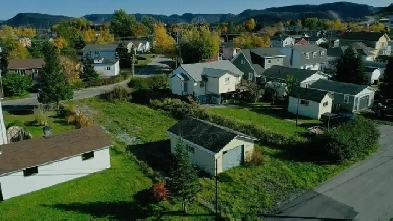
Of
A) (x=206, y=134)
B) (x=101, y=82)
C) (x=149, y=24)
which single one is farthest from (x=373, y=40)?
(x=149, y=24)

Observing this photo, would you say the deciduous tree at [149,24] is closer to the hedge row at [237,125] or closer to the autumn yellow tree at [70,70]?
the autumn yellow tree at [70,70]

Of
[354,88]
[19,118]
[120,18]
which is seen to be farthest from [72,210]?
[120,18]

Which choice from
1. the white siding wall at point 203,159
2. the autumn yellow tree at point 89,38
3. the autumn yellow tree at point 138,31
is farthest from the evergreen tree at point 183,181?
the autumn yellow tree at point 138,31

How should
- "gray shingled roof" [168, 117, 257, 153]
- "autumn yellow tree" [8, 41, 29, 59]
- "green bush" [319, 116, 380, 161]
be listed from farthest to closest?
"autumn yellow tree" [8, 41, 29, 59] → "green bush" [319, 116, 380, 161] → "gray shingled roof" [168, 117, 257, 153]

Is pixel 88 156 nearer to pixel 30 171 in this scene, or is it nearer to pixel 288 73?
pixel 30 171

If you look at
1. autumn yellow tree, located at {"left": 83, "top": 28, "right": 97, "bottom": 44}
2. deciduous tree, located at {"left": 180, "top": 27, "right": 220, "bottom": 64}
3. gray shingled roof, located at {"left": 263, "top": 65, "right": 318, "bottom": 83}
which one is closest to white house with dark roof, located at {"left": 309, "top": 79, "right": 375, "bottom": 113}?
gray shingled roof, located at {"left": 263, "top": 65, "right": 318, "bottom": 83}

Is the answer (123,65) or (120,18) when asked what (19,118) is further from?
(120,18)

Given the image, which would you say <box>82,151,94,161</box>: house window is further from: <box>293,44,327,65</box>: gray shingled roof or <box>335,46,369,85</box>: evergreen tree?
<box>293,44,327,65</box>: gray shingled roof
